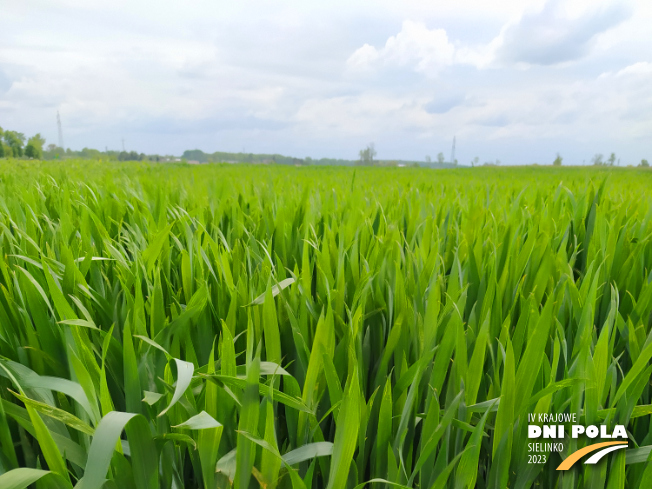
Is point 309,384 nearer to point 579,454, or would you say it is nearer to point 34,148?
point 579,454

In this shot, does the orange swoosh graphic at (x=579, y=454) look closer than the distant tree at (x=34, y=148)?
Yes

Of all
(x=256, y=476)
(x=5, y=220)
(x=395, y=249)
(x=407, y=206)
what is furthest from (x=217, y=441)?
(x=407, y=206)

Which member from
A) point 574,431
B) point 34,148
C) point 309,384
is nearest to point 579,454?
point 574,431

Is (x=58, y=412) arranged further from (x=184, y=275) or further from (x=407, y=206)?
(x=407, y=206)

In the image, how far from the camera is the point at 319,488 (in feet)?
1.63

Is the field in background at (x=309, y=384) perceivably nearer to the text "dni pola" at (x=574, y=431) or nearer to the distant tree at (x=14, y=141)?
the text "dni pola" at (x=574, y=431)

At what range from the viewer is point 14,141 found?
4256cm

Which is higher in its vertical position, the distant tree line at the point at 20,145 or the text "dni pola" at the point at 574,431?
the distant tree line at the point at 20,145

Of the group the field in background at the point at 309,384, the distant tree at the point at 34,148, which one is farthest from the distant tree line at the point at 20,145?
the field in background at the point at 309,384

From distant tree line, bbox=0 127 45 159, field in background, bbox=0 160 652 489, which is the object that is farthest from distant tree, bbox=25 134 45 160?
field in background, bbox=0 160 652 489

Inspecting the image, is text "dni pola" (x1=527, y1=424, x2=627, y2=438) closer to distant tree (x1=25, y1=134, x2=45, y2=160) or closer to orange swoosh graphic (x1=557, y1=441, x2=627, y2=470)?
orange swoosh graphic (x1=557, y1=441, x2=627, y2=470)

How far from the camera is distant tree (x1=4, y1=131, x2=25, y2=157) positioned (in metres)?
42.0

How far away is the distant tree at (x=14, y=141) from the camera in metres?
42.0

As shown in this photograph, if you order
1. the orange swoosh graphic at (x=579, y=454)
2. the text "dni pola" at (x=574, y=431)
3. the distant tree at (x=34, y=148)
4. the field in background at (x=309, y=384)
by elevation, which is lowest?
the orange swoosh graphic at (x=579, y=454)
